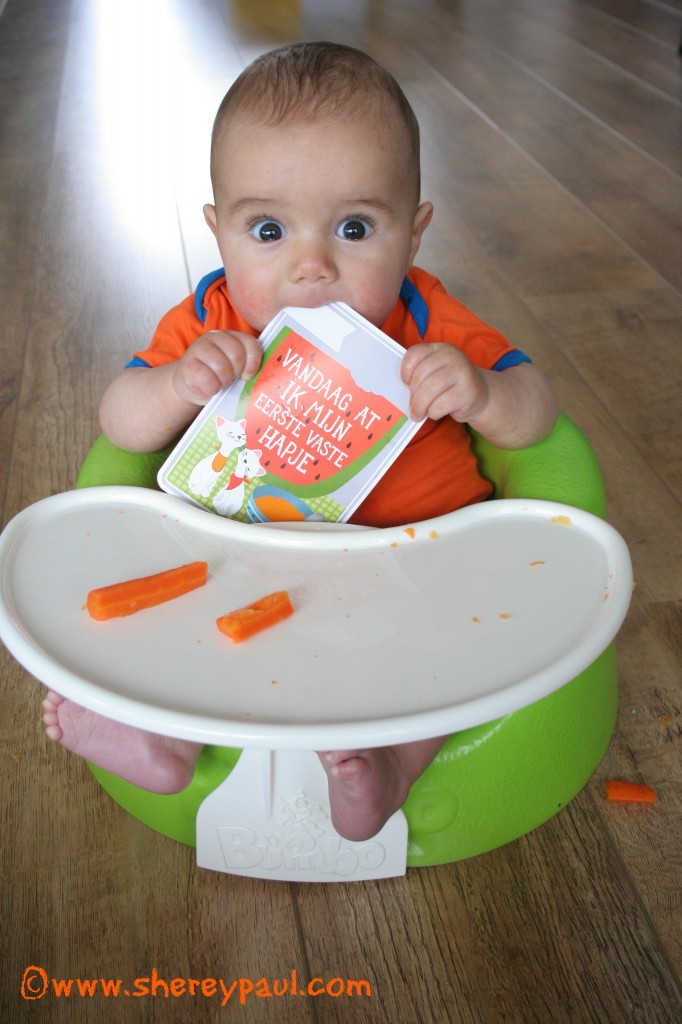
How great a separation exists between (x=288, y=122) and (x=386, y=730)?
45cm

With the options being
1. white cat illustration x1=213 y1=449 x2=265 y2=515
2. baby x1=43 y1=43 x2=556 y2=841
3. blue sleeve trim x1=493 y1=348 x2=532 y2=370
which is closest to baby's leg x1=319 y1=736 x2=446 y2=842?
baby x1=43 y1=43 x2=556 y2=841

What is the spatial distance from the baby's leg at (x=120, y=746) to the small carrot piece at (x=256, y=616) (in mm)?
124

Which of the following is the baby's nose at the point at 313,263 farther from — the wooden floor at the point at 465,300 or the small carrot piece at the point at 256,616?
the wooden floor at the point at 465,300

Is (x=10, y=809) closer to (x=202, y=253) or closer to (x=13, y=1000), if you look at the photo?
(x=13, y=1000)

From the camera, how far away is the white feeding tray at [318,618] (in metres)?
0.60

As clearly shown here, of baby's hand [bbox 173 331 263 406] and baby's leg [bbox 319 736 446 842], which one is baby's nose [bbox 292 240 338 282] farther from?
baby's leg [bbox 319 736 446 842]

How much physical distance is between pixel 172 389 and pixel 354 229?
0.19 metres

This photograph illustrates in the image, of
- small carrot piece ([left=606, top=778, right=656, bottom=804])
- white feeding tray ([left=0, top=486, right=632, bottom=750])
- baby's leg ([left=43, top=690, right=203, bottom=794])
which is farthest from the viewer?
small carrot piece ([left=606, top=778, right=656, bottom=804])

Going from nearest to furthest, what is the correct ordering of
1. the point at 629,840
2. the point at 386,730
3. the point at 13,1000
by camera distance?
the point at 386,730 → the point at 13,1000 → the point at 629,840

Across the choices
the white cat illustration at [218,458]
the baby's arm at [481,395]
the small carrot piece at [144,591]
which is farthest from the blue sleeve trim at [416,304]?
the small carrot piece at [144,591]

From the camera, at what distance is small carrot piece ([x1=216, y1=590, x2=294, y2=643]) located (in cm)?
65

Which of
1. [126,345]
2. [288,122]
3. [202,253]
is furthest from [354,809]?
[202,253]

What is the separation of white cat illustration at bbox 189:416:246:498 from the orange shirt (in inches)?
4.8

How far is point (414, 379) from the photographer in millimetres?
783
